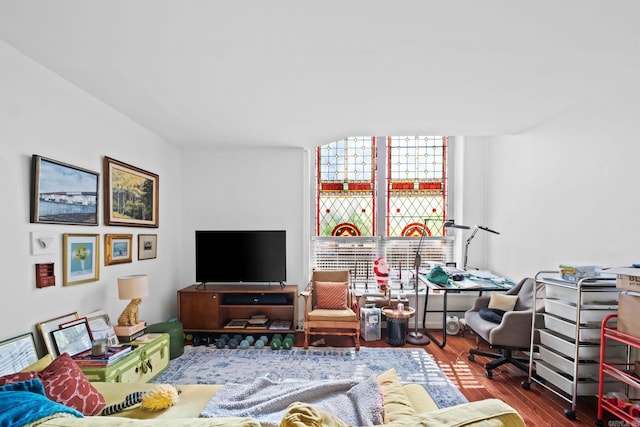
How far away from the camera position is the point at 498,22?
1.75 metres

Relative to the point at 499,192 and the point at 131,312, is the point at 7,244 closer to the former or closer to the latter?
the point at 131,312

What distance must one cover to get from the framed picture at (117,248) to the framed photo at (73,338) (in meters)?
0.62

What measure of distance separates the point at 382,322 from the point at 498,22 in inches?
139

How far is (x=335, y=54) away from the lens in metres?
2.07

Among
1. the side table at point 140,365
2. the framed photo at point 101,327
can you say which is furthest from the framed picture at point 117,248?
the side table at point 140,365

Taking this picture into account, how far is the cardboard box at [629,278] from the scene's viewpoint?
198 cm

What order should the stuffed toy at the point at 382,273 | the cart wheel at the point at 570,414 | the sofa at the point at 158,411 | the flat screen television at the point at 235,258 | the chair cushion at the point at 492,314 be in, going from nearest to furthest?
the sofa at the point at 158,411 → the cart wheel at the point at 570,414 → the chair cushion at the point at 492,314 → the flat screen television at the point at 235,258 → the stuffed toy at the point at 382,273

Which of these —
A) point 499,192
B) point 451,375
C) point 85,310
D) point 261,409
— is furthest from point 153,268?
point 499,192

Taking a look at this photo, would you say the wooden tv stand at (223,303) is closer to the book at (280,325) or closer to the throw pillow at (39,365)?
the book at (280,325)

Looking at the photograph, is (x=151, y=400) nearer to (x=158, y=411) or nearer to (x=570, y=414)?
(x=158, y=411)

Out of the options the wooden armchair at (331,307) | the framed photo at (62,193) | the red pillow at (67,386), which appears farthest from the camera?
the wooden armchair at (331,307)

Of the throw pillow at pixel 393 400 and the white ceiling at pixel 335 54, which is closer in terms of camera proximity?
the throw pillow at pixel 393 400

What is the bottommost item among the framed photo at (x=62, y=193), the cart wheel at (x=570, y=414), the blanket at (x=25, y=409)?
the cart wheel at (x=570, y=414)

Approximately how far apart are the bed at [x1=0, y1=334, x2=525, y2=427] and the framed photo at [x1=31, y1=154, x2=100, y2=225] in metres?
0.85
